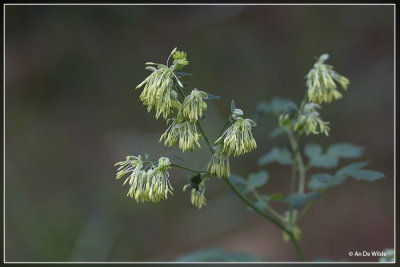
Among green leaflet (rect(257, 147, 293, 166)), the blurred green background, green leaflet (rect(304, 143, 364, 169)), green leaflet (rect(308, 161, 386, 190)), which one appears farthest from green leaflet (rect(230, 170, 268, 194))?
the blurred green background

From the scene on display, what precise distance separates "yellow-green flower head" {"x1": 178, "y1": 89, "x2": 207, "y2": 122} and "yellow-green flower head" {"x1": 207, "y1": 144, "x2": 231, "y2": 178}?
26 centimetres

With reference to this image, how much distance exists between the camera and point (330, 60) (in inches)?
223

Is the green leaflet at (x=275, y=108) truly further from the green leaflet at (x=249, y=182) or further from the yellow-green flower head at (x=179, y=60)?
the yellow-green flower head at (x=179, y=60)

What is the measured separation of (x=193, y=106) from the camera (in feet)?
6.48

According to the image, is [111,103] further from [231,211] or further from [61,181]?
[231,211]

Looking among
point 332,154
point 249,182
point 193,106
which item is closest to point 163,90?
point 193,106

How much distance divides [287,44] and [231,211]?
2866mm

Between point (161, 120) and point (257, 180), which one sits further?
point (161, 120)

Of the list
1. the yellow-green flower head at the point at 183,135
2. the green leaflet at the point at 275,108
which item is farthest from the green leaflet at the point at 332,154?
the yellow-green flower head at the point at 183,135

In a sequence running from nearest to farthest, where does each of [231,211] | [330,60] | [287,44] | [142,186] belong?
[142,186] → [231,211] → [330,60] → [287,44]

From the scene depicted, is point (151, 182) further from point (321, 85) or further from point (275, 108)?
point (275, 108)

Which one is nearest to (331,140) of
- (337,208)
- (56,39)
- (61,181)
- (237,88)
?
(337,208)

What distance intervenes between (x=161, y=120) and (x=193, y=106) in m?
3.79

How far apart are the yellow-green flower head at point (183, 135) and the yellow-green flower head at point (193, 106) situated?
5 cm
